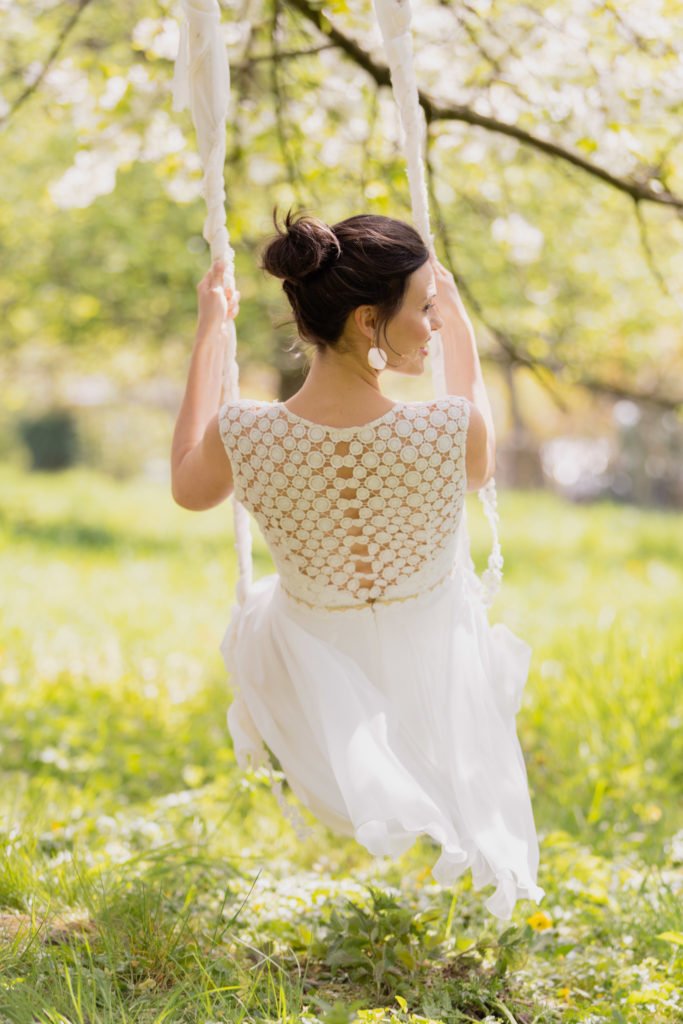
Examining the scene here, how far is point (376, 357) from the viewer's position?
7.29 feet

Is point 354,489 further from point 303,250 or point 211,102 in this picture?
point 211,102

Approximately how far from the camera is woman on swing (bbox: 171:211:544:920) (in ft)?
7.32

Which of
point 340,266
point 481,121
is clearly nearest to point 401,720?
point 340,266

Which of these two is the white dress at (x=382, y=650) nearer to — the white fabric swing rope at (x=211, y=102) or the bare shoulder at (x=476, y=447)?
the bare shoulder at (x=476, y=447)

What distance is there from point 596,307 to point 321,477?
8.45 metres

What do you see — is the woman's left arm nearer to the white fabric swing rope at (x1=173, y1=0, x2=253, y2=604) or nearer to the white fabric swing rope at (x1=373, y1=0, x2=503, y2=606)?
the white fabric swing rope at (x1=173, y1=0, x2=253, y2=604)

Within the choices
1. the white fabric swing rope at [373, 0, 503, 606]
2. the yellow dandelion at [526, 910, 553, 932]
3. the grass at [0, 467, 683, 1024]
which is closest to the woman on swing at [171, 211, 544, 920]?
the white fabric swing rope at [373, 0, 503, 606]

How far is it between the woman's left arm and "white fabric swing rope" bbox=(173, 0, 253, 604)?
0.04 metres

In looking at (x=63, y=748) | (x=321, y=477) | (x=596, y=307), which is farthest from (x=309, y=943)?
(x=596, y=307)

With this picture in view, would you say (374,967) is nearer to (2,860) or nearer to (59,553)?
(2,860)

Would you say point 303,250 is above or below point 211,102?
below

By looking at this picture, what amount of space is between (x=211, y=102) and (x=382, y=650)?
1.27 metres

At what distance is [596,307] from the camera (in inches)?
402

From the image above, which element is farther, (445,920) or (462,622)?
(445,920)
